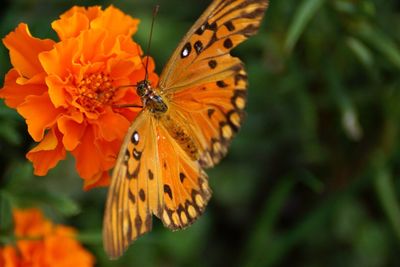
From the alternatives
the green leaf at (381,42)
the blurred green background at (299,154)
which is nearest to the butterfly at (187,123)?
the blurred green background at (299,154)

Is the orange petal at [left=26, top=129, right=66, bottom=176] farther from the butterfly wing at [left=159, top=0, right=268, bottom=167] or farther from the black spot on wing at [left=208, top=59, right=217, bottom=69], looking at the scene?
the black spot on wing at [left=208, top=59, right=217, bottom=69]

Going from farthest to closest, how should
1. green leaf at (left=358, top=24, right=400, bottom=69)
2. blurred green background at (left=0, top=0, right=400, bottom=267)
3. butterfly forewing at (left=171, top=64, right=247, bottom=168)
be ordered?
blurred green background at (left=0, top=0, right=400, bottom=267) < green leaf at (left=358, top=24, right=400, bottom=69) < butterfly forewing at (left=171, top=64, right=247, bottom=168)

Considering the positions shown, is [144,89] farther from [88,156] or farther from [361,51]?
[361,51]

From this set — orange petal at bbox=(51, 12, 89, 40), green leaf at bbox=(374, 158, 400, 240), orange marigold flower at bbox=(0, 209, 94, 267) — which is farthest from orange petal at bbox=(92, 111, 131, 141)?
green leaf at bbox=(374, 158, 400, 240)

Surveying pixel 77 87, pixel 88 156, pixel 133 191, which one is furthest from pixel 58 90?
pixel 133 191

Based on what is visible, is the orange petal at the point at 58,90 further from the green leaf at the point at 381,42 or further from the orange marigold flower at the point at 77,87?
the green leaf at the point at 381,42

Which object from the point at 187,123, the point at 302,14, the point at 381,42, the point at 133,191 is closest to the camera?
the point at 133,191

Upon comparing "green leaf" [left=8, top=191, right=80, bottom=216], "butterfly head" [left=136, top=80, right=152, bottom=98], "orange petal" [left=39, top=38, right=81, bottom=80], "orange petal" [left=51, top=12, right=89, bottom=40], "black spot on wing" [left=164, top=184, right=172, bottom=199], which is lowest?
"green leaf" [left=8, top=191, right=80, bottom=216]
